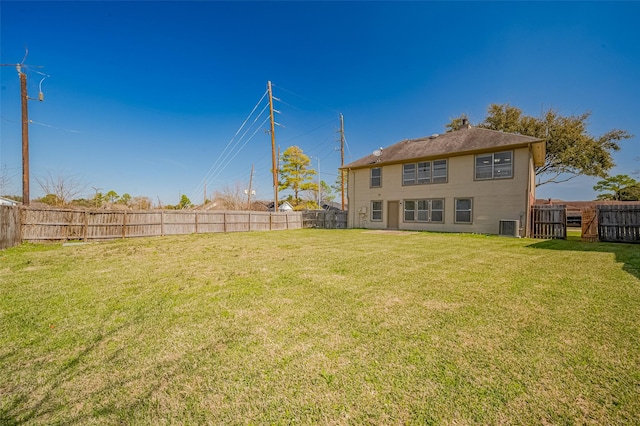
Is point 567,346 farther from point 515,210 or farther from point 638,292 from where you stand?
point 515,210

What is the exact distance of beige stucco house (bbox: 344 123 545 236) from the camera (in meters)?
12.0

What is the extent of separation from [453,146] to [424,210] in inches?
155

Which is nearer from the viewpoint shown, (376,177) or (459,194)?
(459,194)

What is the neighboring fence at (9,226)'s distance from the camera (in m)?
7.89

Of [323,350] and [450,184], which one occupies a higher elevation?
[450,184]

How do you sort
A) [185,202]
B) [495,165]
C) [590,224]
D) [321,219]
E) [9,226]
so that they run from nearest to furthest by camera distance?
1. [9,226]
2. [590,224]
3. [495,165]
4. [321,219]
5. [185,202]

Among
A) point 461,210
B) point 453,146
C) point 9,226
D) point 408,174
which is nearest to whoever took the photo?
point 9,226

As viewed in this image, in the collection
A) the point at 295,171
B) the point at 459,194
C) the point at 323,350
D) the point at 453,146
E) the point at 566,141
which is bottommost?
the point at 323,350

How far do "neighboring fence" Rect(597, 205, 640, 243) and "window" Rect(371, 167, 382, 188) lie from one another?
10.0 meters

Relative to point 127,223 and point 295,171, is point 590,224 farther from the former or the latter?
point 295,171

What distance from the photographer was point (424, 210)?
48.9ft

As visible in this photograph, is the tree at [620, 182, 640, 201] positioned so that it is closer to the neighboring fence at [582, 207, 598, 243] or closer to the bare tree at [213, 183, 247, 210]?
the neighboring fence at [582, 207, 598, 243]

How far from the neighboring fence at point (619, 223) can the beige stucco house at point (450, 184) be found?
2352mm

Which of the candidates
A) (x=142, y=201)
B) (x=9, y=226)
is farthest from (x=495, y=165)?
(x=142, y=201)
